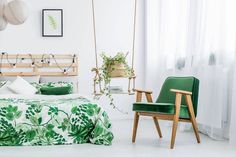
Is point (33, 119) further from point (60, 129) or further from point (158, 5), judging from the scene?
point (158, 5)

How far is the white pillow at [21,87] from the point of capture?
17.1 feet

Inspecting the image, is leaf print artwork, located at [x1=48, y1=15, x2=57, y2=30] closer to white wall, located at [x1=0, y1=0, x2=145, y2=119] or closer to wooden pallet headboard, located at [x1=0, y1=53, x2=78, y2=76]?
white wall, located at [x1=0, y1=0, x2=145, y2=119]

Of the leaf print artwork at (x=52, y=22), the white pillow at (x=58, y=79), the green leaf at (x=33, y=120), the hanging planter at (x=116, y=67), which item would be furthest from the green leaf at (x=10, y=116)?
the leaf print artwork at (x=52, y=22)

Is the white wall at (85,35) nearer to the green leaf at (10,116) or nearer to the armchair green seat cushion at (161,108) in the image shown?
the armchair green seat cushion at (161,108)

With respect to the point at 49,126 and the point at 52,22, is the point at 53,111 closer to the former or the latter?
the point at 49,126

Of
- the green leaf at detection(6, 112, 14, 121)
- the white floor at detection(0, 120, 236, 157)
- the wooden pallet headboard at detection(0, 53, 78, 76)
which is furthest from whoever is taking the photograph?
the wooden pallet headboard at detection(0, 53, 78, 76)

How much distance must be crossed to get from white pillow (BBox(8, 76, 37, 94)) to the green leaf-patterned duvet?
3.85 ft

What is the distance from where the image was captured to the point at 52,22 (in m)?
6.24

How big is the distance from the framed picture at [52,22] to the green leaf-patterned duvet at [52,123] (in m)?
2.42

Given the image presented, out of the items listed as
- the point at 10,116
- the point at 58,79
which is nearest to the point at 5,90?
the point at 58,79

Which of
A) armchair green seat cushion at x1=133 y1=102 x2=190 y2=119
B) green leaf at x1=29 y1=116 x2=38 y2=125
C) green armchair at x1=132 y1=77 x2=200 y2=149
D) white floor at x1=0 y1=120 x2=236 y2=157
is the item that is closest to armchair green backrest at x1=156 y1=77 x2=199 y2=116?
green armchair at x1=132 y1=77 x2=200 y2=149

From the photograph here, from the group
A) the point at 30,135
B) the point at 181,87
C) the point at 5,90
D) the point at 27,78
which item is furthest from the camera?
the point at 27,78

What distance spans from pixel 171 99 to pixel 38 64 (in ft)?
8.82

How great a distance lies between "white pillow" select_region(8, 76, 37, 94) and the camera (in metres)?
5.20
